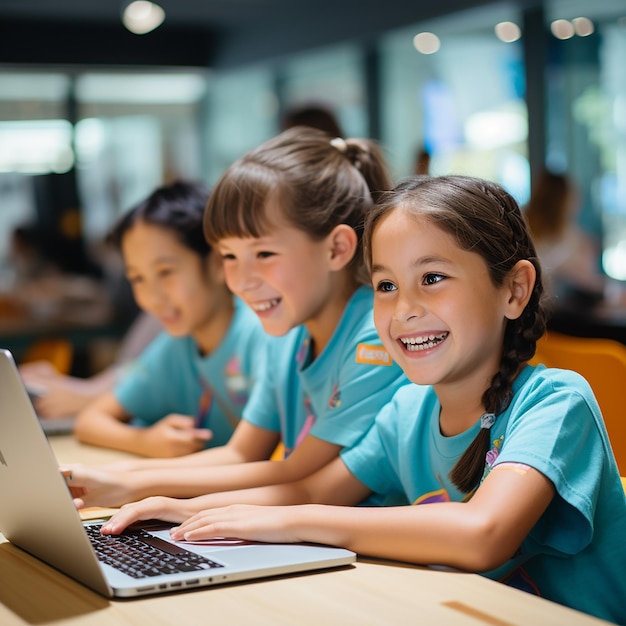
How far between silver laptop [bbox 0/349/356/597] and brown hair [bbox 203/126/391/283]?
0.63 metres

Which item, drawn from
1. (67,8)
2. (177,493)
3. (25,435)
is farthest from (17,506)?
(67,8)

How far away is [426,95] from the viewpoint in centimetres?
712

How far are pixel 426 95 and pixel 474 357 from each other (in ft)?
19.6

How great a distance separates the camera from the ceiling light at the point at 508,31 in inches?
244

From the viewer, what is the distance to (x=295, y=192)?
174cm

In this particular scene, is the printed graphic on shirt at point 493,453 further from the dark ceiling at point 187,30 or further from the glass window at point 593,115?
the dark ceiling at point 187,30

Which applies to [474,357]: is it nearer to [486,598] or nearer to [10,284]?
[486,598]

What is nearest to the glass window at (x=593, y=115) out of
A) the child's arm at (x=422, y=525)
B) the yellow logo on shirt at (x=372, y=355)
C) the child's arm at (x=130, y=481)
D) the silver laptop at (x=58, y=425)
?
the silver laptop at (x=58, y=425)

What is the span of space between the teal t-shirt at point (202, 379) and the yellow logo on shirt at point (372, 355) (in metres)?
0.38

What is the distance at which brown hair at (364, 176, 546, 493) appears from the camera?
1.37 m

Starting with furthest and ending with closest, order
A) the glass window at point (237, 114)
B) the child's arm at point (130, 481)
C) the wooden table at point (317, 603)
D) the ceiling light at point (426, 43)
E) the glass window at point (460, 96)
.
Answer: the glass window at point (237, 114) < the ceiling light at point (426, 43) < the glass window at point (460, 96) < the child's arm at point (130, 481) < the wooden table at point (317, 603)

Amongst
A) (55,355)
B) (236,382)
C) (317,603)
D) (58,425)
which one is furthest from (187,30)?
(317,603)

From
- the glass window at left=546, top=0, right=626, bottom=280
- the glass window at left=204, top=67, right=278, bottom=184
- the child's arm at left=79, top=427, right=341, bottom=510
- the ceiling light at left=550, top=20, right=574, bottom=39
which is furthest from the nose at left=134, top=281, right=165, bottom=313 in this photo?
the glass window at left=204, top=67, right=278, bottom=184

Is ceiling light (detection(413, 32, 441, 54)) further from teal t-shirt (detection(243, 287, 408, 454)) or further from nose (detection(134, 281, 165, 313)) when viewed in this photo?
teal t-shirt (detection(243, 287, 408, 454))
